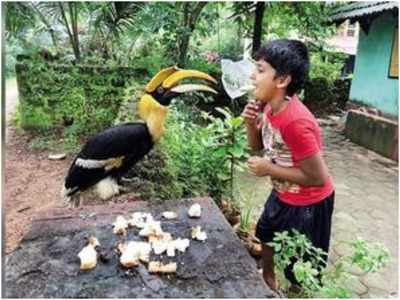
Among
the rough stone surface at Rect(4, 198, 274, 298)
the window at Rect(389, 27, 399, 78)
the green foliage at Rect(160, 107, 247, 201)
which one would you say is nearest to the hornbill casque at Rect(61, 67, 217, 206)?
the green foliage at Rect(160, 107, 247, 201)

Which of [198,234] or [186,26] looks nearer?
[198,234]

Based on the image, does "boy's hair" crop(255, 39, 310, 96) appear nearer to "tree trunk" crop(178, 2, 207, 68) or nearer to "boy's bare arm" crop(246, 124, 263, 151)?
"boy's bare arm" crop(246, 124, 263, 151)

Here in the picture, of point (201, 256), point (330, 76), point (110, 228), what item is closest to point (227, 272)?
point (201, 256)

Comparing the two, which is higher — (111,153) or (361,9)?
(361,9)

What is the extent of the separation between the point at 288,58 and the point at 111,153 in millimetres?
1061

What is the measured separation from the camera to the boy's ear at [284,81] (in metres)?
1.49

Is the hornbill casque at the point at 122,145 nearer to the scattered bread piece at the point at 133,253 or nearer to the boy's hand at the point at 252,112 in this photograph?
the boy's hand at the point at 252,112

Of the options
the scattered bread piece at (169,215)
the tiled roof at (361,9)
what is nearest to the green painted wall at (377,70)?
the tiled roof at (361,9)

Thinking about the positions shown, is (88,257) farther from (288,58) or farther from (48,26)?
(48,26)

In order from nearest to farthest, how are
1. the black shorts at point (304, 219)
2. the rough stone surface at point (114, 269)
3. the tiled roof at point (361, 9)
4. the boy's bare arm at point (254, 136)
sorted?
the rough stone surface at point (114, 269) < the black shorts at point (304, 219) < the boy's bare arm at point (254, 136) < the tiled roof at point (361, 9)

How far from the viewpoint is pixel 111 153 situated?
2119 millimetres

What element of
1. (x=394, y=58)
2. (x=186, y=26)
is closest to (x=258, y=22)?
(x=186, y=26)

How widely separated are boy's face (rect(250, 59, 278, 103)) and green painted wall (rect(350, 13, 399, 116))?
15.2 ft

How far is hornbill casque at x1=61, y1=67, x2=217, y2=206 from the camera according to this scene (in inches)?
83.5
